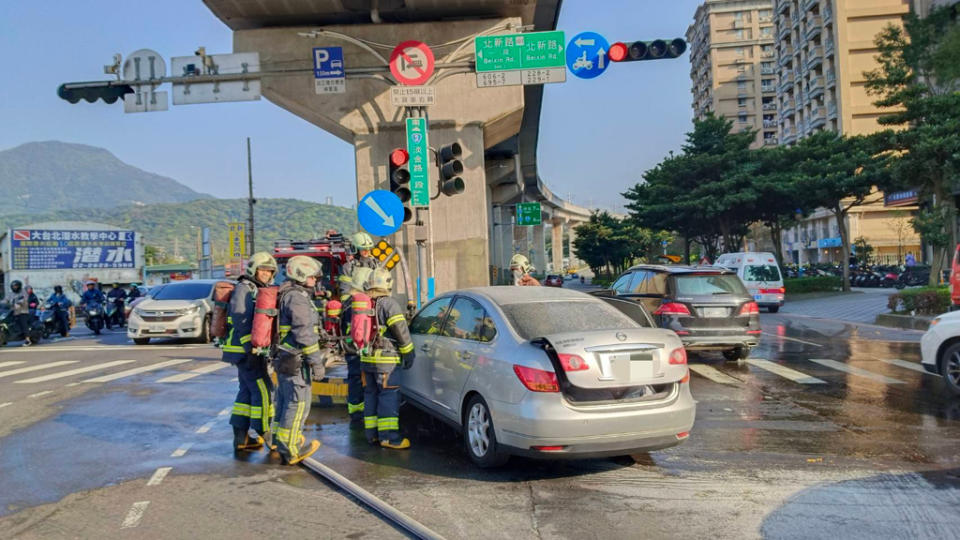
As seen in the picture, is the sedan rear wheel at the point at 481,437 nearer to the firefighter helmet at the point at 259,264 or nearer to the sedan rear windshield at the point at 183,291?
the firefighter helmet at the point at 259,264

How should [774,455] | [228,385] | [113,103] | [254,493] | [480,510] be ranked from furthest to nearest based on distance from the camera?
[113,103], [228,385], [774,455], [254,493], [480,510]

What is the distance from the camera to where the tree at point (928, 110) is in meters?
19.9

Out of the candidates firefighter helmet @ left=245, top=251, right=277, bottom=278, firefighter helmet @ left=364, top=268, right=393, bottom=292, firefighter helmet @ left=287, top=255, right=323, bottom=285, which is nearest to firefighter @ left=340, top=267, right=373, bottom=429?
firefighter helmet @ left=364, top=268, right=393, bottom=292

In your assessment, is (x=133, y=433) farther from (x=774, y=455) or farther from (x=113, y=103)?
(x=113, y=103)

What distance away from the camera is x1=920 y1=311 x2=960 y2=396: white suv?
28.3 feet

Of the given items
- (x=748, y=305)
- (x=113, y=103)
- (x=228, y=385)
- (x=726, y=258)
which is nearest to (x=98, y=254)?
(x=113, y=103)

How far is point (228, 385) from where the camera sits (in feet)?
34.3

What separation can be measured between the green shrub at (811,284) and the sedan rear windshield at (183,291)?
25.7 metres

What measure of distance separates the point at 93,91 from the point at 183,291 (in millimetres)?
5011

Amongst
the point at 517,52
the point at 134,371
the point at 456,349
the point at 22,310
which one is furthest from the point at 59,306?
the point at 456,349

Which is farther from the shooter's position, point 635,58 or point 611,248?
point 611,248

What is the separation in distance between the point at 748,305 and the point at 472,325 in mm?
6772

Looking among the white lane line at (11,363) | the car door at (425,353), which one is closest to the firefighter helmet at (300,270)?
the car door at (425,353)

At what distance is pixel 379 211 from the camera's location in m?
11.1
